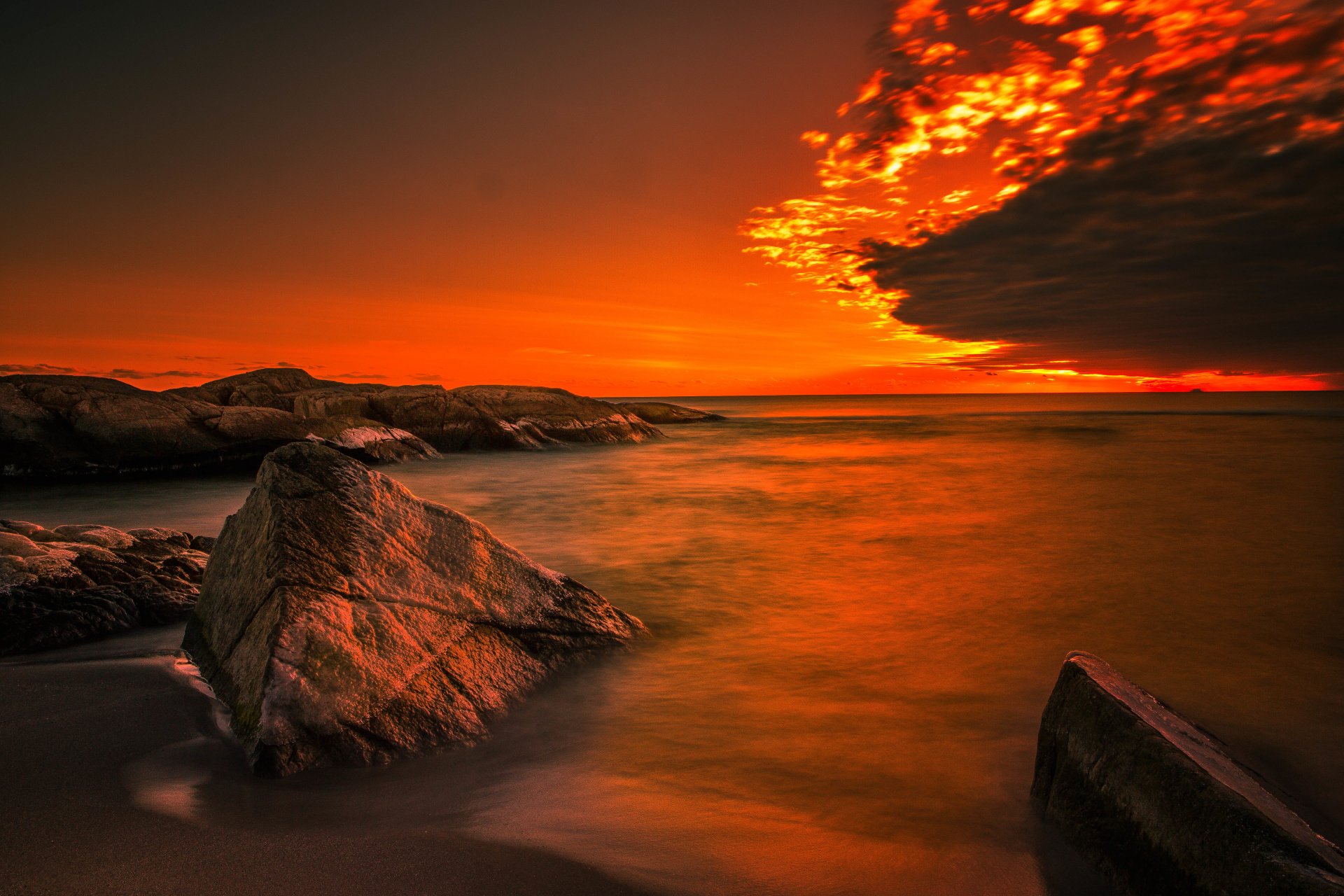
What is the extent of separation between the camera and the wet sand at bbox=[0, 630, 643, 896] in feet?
6.89

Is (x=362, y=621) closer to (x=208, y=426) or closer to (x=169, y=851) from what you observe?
(x=169, y=851)

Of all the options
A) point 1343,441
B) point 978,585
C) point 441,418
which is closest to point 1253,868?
point 978,585

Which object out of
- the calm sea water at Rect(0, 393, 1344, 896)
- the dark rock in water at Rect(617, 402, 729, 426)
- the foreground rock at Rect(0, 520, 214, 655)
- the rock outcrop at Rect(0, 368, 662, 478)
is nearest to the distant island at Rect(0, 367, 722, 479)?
the rock outcrop at Rect(0, 368, 662, 478)

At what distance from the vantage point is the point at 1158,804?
2.07 m

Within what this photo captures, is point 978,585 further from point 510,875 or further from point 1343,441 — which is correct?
point 1343,441

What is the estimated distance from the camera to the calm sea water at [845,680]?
2551mm

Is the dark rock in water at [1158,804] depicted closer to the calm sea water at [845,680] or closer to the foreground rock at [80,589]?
the calm sea water at [845,680]

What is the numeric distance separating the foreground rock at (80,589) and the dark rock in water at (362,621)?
33.1 inches

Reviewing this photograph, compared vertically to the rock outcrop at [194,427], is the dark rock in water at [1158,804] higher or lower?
lower

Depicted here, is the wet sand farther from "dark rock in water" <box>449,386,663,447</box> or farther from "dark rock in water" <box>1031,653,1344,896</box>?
"dark rock in water" <box>449,386,663,447</box>

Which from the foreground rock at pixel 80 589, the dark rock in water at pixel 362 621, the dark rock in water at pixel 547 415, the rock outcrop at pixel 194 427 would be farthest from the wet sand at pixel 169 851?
the dark rock in water at pixel 547 415

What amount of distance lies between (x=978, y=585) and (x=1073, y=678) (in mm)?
4603

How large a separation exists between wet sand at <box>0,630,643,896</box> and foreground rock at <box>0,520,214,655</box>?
1526 mm

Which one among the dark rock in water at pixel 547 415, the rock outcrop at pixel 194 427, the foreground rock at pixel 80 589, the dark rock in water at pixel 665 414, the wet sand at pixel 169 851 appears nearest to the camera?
the wet sand at pixel 169 851
